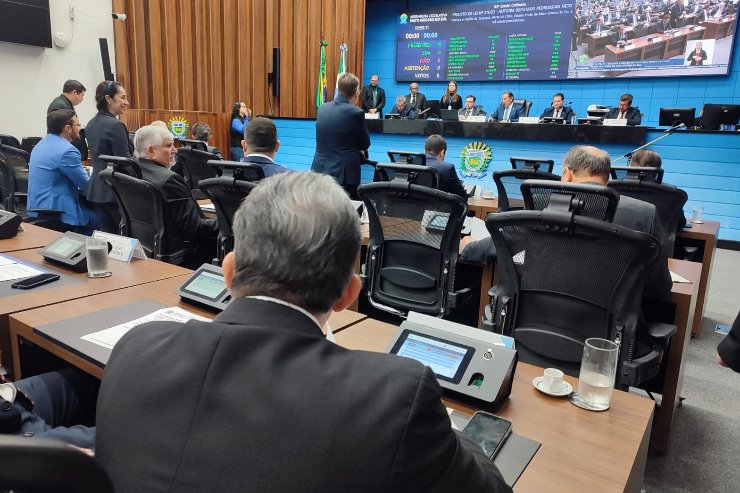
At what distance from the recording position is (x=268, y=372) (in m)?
0.63

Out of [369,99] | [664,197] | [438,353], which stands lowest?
[438,353]

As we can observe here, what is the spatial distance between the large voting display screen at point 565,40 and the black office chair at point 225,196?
697 centimetres

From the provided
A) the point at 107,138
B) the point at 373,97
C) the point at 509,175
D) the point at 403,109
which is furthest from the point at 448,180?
the point at 373,97

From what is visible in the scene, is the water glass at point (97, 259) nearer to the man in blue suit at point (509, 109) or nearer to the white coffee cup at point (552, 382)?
the white coffee cup at point (552, 382)

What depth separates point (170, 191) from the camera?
2.89m

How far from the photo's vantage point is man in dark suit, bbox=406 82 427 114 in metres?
8.75

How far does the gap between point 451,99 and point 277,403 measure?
8.60 meters

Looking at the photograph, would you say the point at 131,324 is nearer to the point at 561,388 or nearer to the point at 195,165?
the point at 561,388

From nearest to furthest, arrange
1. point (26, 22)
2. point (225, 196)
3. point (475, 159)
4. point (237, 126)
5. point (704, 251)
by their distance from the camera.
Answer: point (225, 196), point (704, 251), point (475, 159), point (26, 22), point (237, 126)

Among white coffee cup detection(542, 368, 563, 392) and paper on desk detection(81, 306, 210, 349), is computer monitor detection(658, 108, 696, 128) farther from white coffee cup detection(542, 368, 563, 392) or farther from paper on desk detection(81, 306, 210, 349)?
paper on desk detection(81, 306, 210, 349)

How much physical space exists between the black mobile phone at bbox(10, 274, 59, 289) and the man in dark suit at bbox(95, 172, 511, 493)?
49.0 inches

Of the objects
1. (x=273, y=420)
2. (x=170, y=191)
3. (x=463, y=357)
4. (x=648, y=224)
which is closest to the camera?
(x=273, y=420)

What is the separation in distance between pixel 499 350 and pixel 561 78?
26.7 feet

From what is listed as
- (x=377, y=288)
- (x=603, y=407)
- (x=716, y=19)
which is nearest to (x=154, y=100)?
(x=377, y=288)
